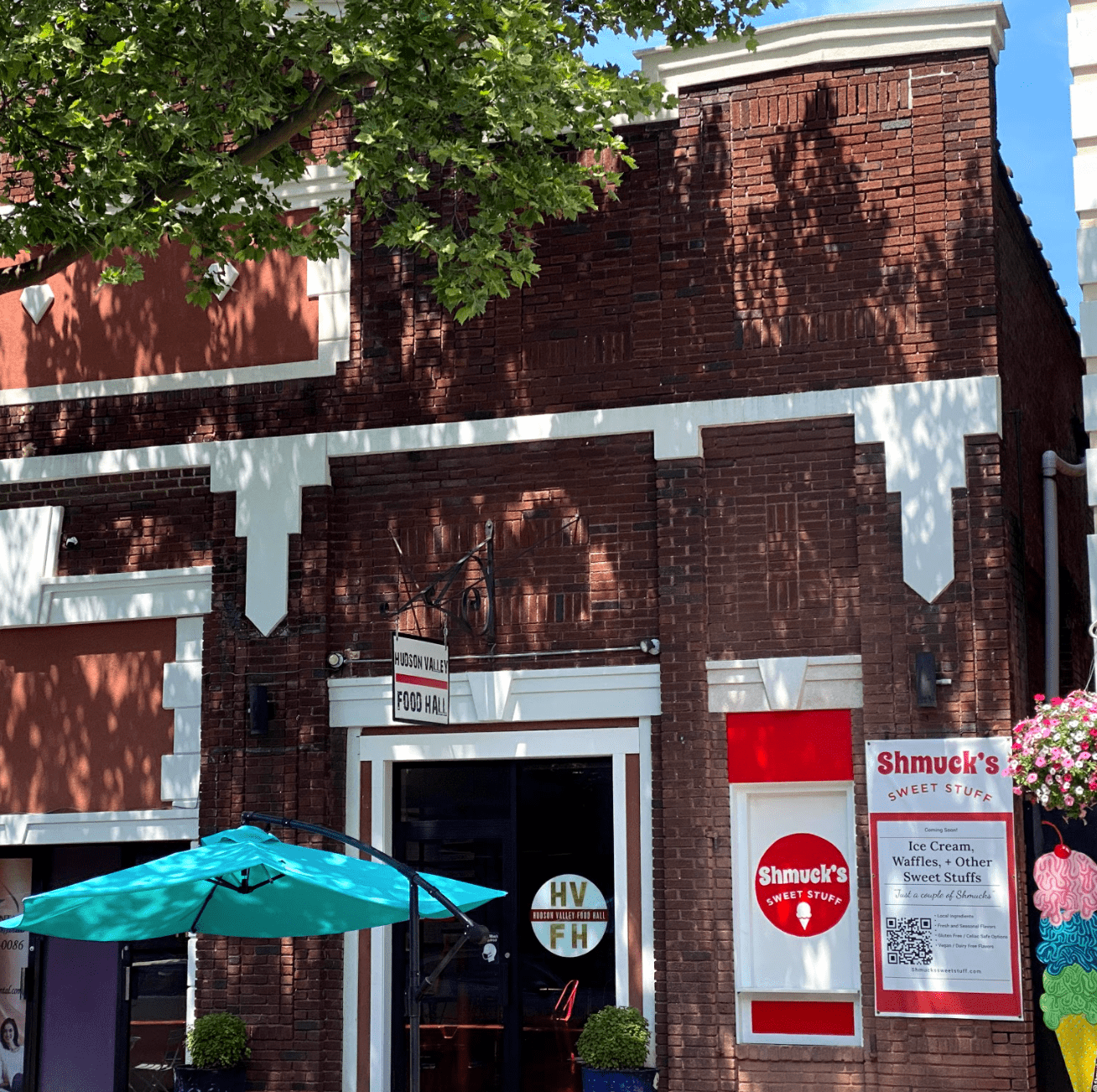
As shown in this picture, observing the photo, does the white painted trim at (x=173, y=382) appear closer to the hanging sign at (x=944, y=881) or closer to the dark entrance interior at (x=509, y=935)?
the dark entrance interior at (x=509, y=935)

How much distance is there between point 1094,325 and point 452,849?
6322 millimetres

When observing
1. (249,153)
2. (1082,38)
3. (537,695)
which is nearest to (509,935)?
(537,695)

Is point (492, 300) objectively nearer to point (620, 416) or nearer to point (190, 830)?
point (620, 416)

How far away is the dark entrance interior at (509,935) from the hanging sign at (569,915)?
0.15 ft

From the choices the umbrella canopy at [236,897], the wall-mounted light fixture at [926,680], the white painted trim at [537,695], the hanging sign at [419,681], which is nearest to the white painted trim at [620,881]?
the white painted trim at [537,695]

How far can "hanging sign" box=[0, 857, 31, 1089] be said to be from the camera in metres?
13.9

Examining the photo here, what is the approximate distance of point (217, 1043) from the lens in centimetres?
1218

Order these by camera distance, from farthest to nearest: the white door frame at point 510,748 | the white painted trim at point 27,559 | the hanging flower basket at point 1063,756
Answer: the white painted trim at point 27,559
the white door frame at point 510,748
the hanging flower basket at point 1063,756

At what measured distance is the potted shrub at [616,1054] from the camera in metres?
11.3

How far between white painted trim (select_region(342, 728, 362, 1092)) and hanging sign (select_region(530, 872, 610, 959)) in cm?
149

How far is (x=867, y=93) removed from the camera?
12344 mm

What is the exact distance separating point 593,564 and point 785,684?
183cm

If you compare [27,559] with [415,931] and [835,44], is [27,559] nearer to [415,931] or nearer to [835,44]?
[415,931]

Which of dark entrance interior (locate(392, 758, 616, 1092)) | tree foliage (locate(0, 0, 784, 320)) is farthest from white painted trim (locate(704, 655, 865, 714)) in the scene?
tree foliage (locate(0, 0, 784, 320))
